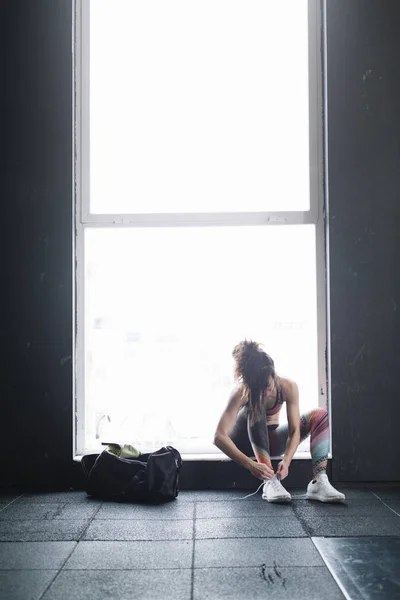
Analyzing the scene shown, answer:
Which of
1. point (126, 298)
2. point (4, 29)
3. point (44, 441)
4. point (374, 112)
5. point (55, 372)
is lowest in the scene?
point (44, 441)

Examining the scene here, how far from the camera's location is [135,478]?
3514 mm

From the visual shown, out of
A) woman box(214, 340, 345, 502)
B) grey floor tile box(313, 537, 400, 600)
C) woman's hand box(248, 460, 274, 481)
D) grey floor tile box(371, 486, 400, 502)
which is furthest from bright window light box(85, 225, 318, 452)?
grey floor tile box(313, 537, 400, 600)

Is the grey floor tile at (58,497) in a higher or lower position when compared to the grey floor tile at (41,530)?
lower

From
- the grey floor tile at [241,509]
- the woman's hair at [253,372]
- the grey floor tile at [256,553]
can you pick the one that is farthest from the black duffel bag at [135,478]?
the grey floor tile at [256,553]

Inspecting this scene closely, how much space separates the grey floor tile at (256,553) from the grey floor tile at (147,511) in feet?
1.55

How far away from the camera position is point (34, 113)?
3.94m

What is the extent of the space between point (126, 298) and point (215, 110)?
1.30 meters

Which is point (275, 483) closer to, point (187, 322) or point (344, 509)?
point (344, 509)

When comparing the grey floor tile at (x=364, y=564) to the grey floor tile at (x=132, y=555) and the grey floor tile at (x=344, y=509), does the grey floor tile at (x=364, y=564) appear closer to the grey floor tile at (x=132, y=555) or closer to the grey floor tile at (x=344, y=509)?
the grey floor tile at (x=344, y=509)

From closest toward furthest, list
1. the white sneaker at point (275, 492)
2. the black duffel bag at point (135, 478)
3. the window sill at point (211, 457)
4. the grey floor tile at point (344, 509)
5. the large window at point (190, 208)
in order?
the grey floor tile at point (344, 509), the white sneaker at point (275, 492), the black duffel bag at point (135, 478), the window sill at point (211, 457), the large window at point (190, 208)

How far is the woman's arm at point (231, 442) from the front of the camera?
11.3ft

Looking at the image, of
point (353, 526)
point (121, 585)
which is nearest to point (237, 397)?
point (353, 526)

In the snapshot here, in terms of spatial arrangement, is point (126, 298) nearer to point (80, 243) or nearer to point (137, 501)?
point (80, 243)

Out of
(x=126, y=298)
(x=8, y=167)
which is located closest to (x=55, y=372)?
(x=126, y=298)
